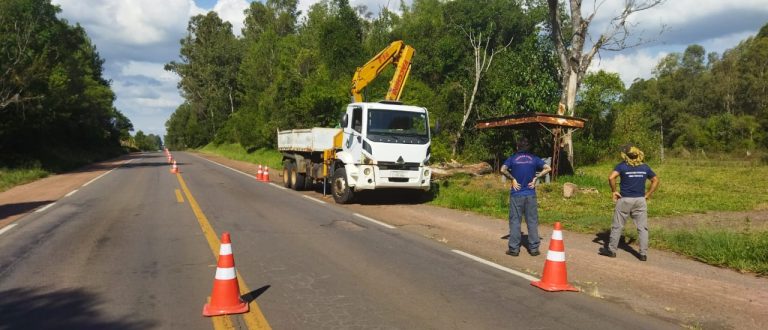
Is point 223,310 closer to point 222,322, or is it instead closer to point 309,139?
point 222,322

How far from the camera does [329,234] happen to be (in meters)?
10.2

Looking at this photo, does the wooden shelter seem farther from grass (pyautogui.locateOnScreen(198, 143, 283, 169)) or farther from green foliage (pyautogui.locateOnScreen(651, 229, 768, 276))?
grass (pyautogui.locateOnScreen(198, 143, 283, 169))

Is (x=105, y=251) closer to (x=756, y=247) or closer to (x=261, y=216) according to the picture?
(x=261, y=216)

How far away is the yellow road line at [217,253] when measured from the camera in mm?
5082

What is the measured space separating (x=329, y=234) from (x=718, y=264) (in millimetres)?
6426

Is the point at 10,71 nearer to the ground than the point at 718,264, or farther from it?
farther from it

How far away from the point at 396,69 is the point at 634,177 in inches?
457

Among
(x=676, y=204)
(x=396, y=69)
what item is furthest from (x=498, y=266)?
(x=396, y=69)

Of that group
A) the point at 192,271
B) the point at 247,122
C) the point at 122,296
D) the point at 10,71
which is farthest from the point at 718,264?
the point at 247,122

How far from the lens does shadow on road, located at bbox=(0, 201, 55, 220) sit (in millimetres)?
13448

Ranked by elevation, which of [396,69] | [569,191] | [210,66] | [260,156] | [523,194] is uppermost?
[210,66]

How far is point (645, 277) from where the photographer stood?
716 centimetres

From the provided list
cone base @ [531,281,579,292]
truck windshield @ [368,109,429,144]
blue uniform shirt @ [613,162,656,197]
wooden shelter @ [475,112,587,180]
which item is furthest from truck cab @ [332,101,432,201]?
cone base @ [531,281,579,292]

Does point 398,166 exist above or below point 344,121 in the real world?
below
